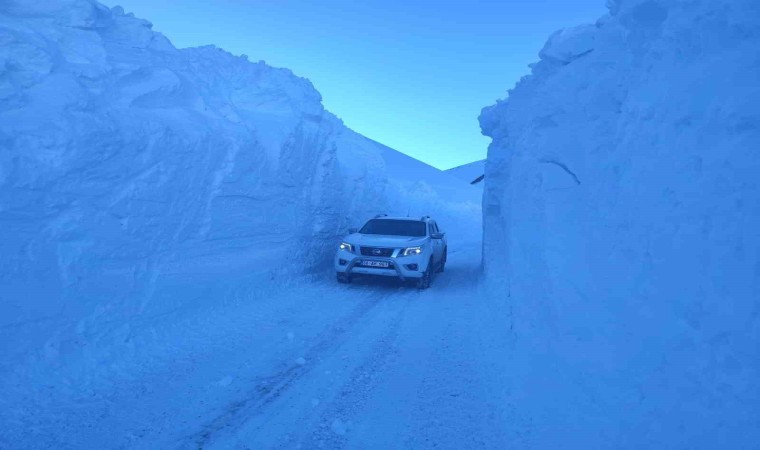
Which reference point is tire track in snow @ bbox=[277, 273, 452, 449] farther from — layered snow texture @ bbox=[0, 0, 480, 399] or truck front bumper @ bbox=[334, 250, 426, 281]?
truck front bumper @ bbox=[334, 250, 426, 281]

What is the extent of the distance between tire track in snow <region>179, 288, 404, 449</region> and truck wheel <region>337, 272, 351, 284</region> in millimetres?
2630

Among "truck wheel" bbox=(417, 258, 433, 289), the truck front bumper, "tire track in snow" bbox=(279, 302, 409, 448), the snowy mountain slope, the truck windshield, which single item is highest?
the snowy mountain slope

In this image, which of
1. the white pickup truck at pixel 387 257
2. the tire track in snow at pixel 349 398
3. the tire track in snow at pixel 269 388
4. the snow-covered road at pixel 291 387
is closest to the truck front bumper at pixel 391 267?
the white pickup truck at pixel 387 257

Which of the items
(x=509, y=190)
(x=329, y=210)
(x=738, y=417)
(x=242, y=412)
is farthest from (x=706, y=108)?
(x=329, y=210)

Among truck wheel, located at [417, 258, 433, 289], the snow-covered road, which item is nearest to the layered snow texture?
the snow-covered road

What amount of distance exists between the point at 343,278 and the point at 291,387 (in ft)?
17.2

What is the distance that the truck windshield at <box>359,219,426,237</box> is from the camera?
34.3 ft

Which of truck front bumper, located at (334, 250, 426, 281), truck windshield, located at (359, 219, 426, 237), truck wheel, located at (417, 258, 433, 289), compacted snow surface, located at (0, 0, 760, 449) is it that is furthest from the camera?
truck windshield, located at (359, 219, 426, 237)

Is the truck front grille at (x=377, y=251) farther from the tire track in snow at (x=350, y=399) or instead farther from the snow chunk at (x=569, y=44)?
the snow chunk at (x=569, y=44)

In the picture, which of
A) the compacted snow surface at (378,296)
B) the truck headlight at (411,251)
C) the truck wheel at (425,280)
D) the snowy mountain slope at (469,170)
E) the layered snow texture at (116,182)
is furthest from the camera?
the snowy mountain slope at (469,170)

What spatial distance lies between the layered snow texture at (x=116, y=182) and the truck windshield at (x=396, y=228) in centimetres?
178

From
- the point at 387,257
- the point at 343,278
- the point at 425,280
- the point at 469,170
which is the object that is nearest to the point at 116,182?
the point at 343,278

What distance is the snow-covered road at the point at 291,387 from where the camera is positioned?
3.43 meters

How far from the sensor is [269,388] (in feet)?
14.0
